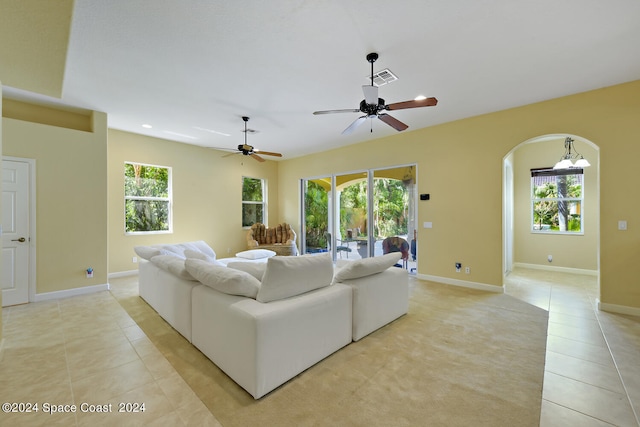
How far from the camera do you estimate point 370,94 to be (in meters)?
2.77

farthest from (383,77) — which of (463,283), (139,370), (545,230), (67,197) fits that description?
(545,230)

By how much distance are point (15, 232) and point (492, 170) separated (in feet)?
23.7

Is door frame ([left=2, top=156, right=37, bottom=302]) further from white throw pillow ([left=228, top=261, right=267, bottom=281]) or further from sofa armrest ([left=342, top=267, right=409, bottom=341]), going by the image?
sofa armrest ([left=342, top=267, right=409, bottom=341])

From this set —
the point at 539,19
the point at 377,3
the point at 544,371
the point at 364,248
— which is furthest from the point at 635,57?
the point at 364,248

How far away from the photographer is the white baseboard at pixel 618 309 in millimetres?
3291

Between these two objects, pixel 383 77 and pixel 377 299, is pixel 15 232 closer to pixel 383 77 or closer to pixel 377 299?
pixel 377 299

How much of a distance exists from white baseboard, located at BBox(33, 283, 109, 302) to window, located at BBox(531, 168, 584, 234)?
8.82m

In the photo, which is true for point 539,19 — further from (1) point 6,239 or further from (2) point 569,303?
(1) point 6,239

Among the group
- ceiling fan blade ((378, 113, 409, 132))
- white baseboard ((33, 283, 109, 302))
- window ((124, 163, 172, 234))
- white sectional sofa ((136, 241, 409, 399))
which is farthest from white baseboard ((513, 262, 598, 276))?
white baseboard ((33, 283, 109, 302))

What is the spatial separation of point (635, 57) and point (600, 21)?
3.57 ft

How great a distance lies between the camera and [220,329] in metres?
2.06

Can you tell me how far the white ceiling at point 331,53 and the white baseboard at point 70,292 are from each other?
2889mm

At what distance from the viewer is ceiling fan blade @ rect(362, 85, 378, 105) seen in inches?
106

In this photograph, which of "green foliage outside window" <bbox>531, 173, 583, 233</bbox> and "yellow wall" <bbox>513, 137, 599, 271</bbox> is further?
"green foliage outside window" <bbox>531, 173, 583, 233</bbox>
